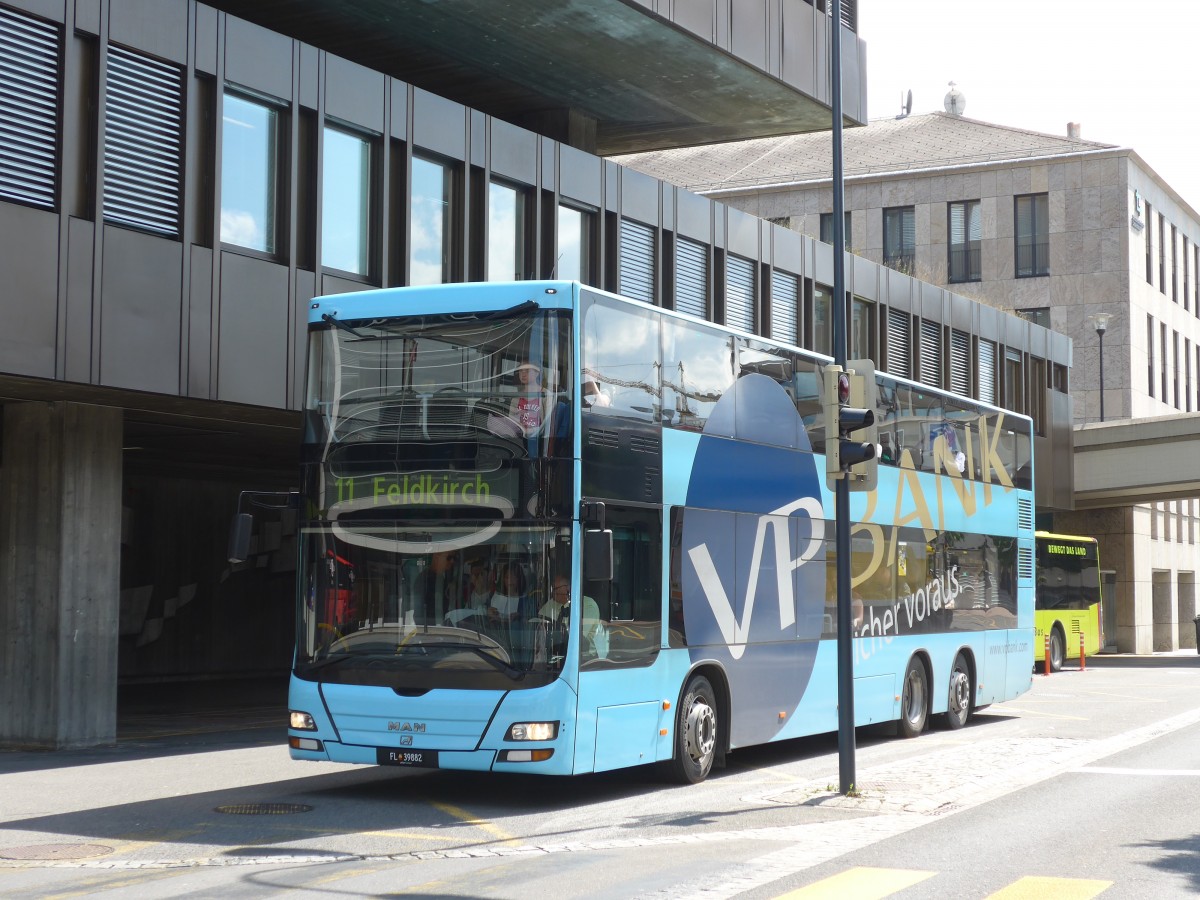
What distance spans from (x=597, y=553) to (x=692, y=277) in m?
16.0

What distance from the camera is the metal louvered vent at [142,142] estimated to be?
16906 millimetres

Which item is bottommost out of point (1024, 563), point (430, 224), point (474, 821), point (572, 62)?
point (474, 821)

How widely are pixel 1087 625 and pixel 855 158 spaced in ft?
95.9

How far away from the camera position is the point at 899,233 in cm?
6175

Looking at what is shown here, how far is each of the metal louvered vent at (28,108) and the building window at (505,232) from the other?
6838mm

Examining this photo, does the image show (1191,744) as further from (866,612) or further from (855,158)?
(855,158)

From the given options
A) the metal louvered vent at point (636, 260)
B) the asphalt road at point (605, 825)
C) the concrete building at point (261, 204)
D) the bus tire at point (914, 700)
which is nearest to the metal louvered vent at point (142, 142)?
the concrete building at point (261, 204)

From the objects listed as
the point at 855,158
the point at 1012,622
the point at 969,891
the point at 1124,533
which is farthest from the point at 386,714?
the point at 855,158

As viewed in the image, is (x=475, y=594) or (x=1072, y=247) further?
(x=1072, y=247)

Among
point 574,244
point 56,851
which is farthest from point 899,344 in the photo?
point 56,851

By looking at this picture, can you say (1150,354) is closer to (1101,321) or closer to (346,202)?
(1101,321)

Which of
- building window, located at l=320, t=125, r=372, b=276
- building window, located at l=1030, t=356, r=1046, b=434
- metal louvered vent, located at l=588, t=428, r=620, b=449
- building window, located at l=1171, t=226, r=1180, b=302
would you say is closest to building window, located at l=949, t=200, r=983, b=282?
building window, located at l=1171, t=226, r=1180, b=302

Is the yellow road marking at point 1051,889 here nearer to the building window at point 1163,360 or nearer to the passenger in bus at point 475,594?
the passenger in bus at point 475,594

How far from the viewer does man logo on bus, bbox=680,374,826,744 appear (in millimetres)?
13805
